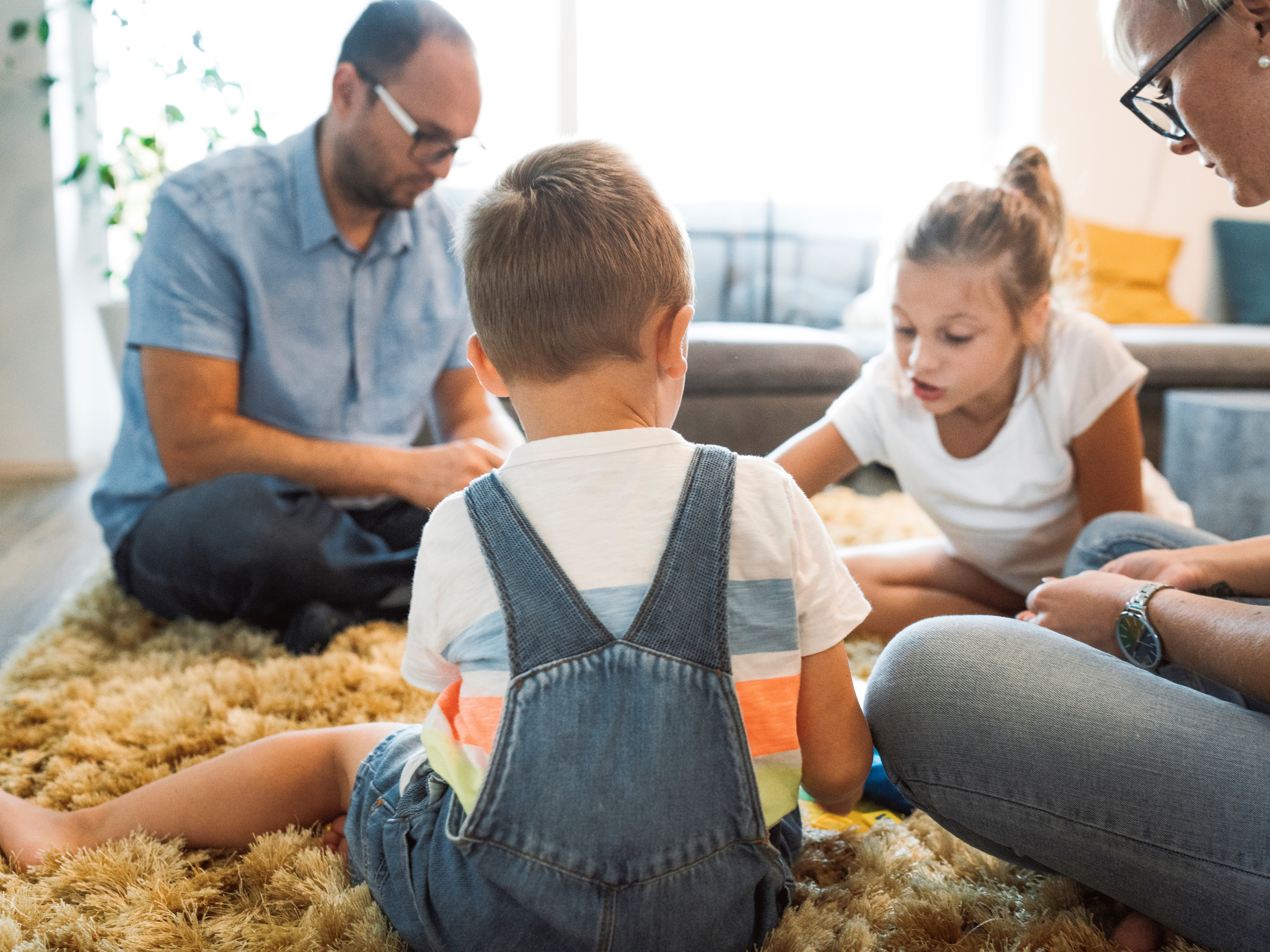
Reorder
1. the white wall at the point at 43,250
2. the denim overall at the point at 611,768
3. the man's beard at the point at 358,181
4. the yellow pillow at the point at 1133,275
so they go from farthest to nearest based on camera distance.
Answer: the yellow pillow at the point at 1133,275, the white wall at the point at 43,250, the man's beard at the point at 358,181, the denim overall at the point at 611,768

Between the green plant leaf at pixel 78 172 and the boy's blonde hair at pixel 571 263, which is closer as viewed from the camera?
the boy's blonde hair at pixel 571 263

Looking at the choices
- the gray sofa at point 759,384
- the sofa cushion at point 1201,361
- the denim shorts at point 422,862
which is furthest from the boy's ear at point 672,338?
the sofa cushion at point 1201,361

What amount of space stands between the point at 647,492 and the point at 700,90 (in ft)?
10.8

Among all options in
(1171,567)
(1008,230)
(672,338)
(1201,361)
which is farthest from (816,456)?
(1201,361)

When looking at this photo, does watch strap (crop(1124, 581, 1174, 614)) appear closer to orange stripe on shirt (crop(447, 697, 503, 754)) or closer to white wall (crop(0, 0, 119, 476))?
orange stripe on shirt (crop(447, 697, 503, 754))

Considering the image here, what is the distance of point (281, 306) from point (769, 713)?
44.5 inches

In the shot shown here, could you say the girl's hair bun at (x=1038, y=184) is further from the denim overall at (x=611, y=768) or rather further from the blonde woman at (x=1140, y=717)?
the denim overall at (x=611, y=768)

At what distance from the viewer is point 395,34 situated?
1.44m

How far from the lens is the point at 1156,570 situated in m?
0.98

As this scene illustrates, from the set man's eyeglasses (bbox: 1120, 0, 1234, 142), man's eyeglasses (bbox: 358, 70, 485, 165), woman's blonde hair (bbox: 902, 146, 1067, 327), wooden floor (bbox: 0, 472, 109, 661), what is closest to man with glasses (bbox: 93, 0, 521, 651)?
man's eyeglasses (bbox: 358, 70, 485, 165)

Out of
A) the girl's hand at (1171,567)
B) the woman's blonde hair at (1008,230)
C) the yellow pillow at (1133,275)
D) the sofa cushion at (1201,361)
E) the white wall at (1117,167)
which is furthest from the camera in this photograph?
the white wall at (1117,167)

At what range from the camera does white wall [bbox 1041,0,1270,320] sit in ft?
11.7

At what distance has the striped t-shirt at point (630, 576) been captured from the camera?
62 cm

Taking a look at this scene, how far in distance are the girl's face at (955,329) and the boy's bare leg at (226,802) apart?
76 cm
